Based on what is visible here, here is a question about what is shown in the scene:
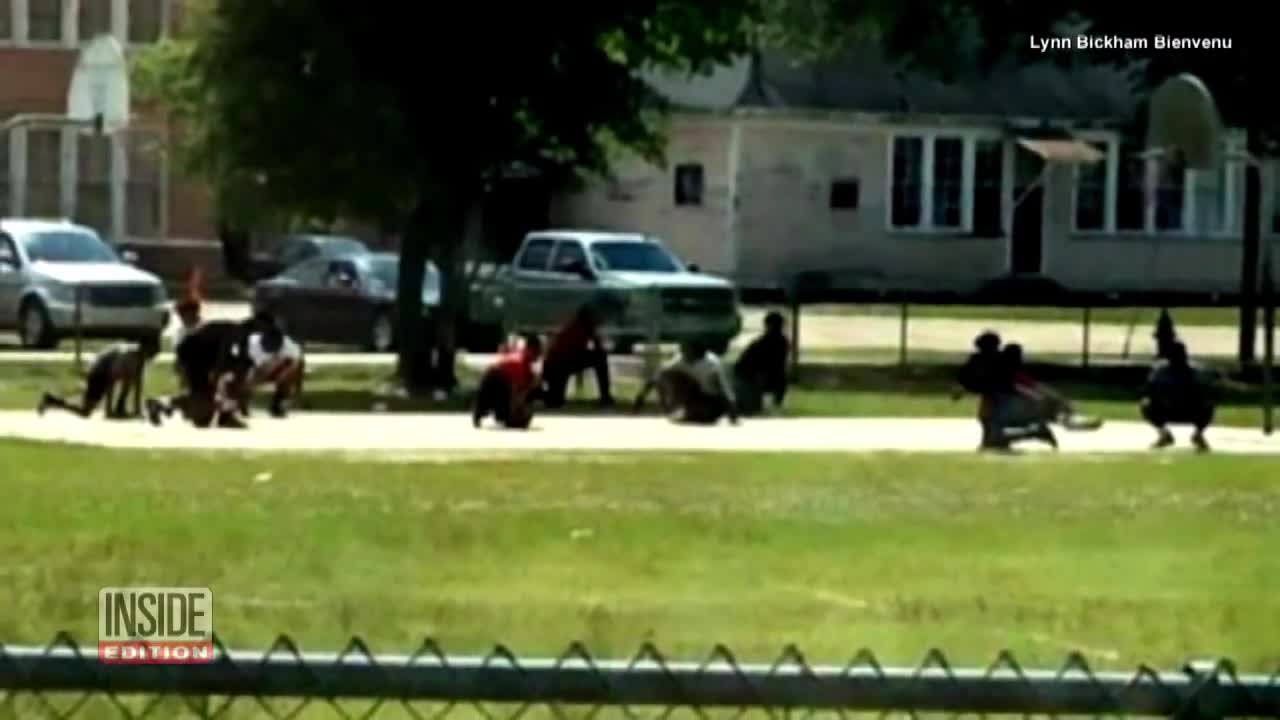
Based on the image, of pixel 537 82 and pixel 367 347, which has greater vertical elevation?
pixel 537 82

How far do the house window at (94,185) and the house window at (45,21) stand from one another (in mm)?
2421

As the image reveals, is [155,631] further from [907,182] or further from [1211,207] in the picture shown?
[1211,207]

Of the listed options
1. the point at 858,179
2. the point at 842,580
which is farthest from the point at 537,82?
the point at 858,179

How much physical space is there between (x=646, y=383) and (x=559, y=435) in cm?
709

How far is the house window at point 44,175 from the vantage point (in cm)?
6606

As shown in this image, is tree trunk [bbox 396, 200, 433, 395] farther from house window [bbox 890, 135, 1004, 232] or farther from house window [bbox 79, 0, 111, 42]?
house window [bbox 890, 135, 1004, 232]

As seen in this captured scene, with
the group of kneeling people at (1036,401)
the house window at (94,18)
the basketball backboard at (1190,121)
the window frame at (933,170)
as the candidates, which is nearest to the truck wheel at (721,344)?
the basketball backboard at (1190,121)

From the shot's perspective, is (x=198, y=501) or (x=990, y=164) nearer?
(x=198, y=501)

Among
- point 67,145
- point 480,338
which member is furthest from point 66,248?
point 67,145

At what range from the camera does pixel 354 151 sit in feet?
123

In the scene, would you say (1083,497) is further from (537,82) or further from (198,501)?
(537,82)

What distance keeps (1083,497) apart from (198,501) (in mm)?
6093

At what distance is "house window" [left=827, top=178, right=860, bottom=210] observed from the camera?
66.8 metres

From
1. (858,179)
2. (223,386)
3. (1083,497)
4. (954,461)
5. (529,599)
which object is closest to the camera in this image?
(529,599)
